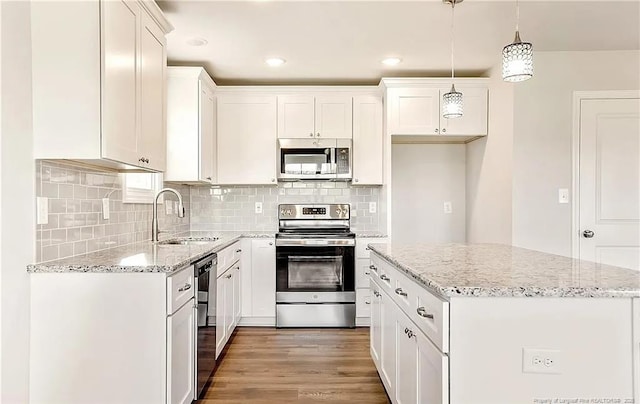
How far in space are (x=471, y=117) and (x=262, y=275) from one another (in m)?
2.50

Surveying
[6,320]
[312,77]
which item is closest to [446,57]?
[312,77]

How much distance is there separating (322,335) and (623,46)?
346cm

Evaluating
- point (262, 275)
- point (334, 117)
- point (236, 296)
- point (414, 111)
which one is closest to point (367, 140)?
point (334, 117)

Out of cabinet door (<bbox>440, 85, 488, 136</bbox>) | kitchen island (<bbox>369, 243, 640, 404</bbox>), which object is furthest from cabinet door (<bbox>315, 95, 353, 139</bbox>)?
kitchen island (<bbox>369, 243, 640, 404</bbox>)

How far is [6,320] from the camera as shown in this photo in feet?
5.52

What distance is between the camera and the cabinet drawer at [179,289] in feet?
6.12

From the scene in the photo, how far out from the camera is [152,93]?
8.06 feet

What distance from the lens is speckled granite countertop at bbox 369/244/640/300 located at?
52.9 inches

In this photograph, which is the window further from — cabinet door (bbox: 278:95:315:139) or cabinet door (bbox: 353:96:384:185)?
cabinet door (bbox: 353:96:384:185)

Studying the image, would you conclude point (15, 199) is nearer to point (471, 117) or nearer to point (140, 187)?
point (140, 187)

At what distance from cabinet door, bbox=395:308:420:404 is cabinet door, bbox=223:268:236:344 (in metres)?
1.56

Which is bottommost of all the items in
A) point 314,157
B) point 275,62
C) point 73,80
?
point 314,157

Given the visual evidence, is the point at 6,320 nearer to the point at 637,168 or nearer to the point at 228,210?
the point at 228,210

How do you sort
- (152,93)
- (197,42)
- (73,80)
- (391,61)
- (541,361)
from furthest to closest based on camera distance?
(391,61) → (197,42) → (152,93) → (73,80) → (541,361)
